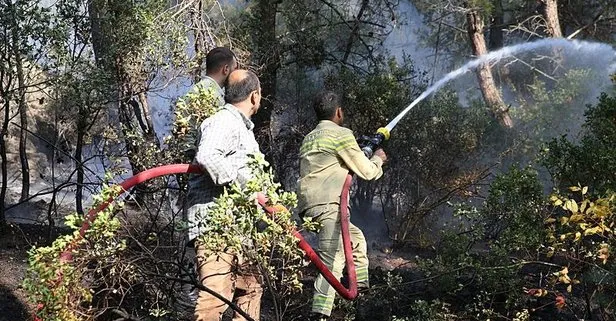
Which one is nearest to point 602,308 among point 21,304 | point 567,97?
point 21,304

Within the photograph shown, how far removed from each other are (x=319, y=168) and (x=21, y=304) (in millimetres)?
2414

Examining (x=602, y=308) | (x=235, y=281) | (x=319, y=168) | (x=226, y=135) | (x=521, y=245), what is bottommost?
(x=602, y=308)

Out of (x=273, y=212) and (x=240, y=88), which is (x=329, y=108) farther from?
(x=273, y=212)

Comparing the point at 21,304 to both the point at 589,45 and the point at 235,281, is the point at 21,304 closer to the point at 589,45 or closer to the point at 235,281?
the point at 235,281

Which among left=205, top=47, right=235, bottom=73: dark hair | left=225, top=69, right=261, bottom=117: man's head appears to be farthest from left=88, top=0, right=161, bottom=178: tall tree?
left=225, top=69, right=261, bottom=117: man's head

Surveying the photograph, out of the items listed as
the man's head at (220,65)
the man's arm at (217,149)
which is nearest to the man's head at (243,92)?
the man's arm at (217,149)

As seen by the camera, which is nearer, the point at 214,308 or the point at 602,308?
the point at 214,308

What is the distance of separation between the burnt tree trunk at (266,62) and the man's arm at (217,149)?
5300 millimetres

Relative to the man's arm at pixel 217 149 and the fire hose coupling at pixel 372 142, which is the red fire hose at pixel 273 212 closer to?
the man's arm at pixel 217 149

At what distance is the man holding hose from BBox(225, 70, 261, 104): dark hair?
1.06 meters

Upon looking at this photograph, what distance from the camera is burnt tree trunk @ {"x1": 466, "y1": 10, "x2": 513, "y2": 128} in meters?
12.1

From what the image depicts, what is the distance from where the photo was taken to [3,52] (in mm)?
6730

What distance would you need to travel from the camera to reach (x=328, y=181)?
199 inches

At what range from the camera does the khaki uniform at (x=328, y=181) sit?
16.5ft
